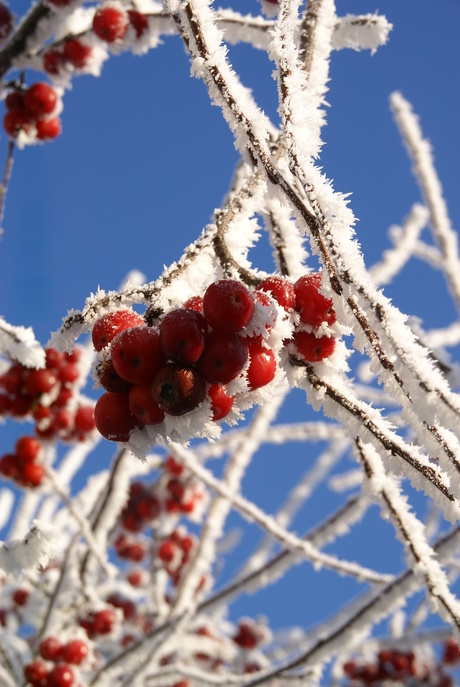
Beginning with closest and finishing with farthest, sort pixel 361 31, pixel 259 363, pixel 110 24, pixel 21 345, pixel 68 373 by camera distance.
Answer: pixel 259 363, pixel 21 345, pixel 361 31, pixel 110 24, pixel 68 373

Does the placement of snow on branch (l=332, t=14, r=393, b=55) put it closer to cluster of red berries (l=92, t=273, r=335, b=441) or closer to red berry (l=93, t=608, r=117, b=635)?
cluster of red berries (l=92, t=273, r=335, b=441)

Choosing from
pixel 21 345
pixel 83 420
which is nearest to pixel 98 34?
pixel 21 345

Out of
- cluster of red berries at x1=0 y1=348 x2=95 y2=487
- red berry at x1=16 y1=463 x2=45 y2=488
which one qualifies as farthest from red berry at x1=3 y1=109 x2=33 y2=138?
red berry at x1=16 y1=463 x2=45 y2=488

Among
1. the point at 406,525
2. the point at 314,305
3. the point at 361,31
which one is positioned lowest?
the point at 406,525

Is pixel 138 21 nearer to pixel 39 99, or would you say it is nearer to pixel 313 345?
pixel 39 99

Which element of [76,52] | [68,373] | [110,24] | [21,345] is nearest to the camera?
[21,345]

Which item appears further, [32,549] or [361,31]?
[361,31]

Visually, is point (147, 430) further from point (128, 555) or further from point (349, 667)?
point (349, 667)

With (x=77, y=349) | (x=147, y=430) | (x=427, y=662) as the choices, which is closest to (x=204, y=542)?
(x=77, y=349)
